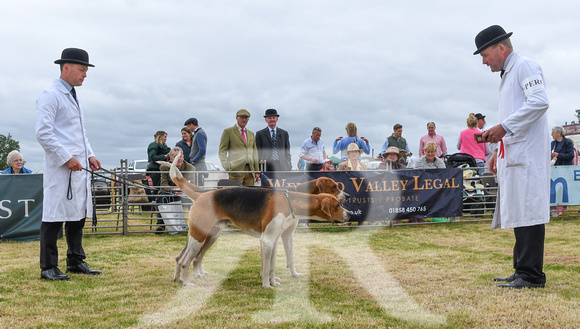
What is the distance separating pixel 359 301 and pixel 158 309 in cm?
171

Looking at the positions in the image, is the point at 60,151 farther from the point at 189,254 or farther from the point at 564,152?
the point at 564,152

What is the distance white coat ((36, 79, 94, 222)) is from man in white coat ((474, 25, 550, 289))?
439 cm

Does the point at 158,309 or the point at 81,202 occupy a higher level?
the point at 81,202

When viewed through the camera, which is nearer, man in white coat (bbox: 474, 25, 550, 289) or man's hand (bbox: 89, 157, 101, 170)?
A: man in white coat (bbox: 474, 25, 550, 289)

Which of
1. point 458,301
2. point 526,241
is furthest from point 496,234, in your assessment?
point 458,301

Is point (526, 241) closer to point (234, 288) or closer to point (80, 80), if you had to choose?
point (234, 288)

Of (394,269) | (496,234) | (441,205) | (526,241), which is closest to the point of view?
(526,241)

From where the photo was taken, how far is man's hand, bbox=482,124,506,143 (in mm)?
4395

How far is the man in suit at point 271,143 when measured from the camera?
1023 centimetres

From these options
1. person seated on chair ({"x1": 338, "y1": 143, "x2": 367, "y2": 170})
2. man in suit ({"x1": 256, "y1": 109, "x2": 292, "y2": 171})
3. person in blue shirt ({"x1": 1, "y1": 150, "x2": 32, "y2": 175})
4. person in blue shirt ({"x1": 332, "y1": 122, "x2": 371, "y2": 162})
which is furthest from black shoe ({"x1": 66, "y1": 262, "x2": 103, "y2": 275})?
person in blue shirt ({"x1": 332, "y1": 122, "x2": 371, "y2": 162})

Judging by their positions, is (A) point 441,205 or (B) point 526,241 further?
(A) point 441,205

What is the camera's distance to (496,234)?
30.2ft

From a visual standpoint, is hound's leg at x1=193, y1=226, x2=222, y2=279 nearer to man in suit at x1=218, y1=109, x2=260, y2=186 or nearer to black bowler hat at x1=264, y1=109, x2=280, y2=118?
man in suit at x1=218, y1=109, x2=260, y2=186

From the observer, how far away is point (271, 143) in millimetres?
10250
